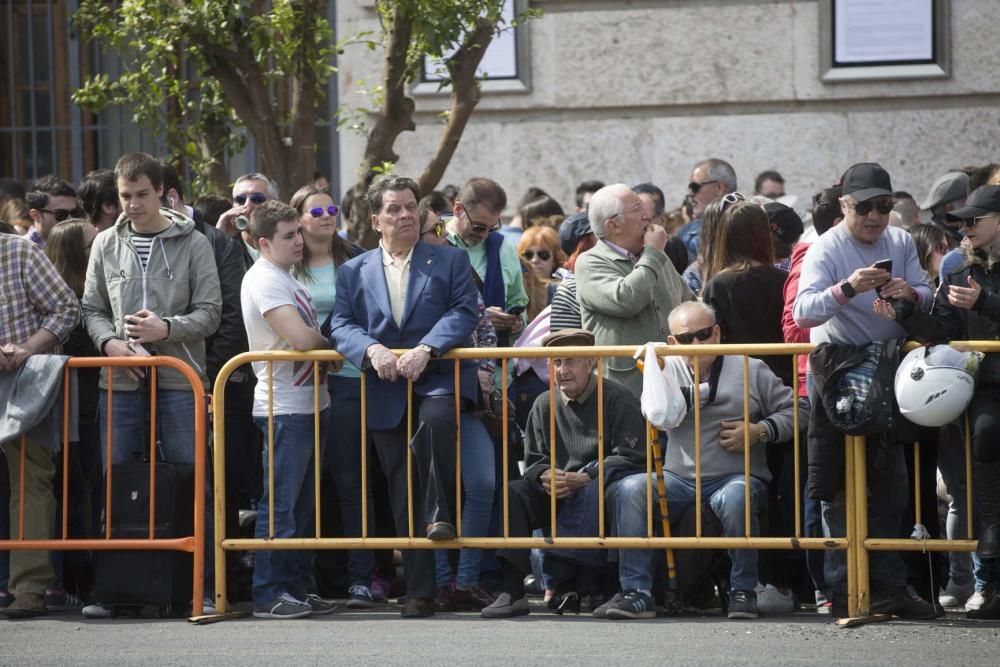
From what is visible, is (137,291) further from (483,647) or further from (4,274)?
(483,647)

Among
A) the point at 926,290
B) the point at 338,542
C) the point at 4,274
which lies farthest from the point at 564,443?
the point at 4,274

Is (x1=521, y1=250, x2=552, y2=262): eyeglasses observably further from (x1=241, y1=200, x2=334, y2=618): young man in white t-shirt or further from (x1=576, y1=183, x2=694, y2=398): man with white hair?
(x1=241, y1=200, x2=334, y2=618): young man in white t-shirt

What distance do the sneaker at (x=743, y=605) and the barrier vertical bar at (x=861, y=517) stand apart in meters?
0.46

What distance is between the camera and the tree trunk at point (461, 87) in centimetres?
1053

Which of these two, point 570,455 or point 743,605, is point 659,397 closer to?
point 570,455

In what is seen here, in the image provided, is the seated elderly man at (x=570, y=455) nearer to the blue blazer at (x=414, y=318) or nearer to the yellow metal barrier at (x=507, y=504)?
the yellow metal barrier at (x=507, y=504)

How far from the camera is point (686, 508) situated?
25.7 ft

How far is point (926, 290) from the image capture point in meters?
7.54

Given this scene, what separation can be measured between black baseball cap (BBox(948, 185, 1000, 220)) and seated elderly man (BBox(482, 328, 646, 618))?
66.3 inches

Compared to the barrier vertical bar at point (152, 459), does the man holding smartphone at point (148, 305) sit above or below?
above

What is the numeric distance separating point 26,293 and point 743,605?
3.64 m

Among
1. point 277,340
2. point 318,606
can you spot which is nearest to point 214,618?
point 318,606

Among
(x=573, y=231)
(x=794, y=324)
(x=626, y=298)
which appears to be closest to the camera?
(x=794, y=324)

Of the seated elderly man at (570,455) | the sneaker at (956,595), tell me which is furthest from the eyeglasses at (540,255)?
the sneaker at (956,595)
